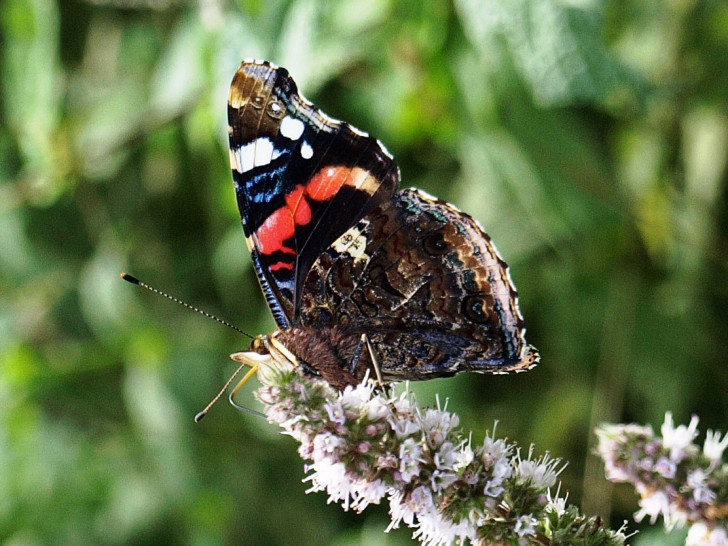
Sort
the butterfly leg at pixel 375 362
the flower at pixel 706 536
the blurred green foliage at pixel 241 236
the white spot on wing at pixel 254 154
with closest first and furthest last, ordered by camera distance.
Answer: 1. the flower at pixel 706 536
2. the butterfly leg at pixel 375 362
3. the white spot on wing at pixel 254 154
4. the blurred green foliage at pixel 241 236

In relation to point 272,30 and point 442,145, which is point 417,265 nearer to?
point 272,30

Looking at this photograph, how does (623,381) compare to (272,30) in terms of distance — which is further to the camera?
(623,381)

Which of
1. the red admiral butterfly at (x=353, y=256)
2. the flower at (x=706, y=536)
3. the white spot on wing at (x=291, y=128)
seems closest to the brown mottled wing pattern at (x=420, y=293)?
the red admiral butterfly at (x=353, y=256)

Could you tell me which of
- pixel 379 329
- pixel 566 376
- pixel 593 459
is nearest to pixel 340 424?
pixel 379 329

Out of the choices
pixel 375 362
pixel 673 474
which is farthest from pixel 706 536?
pixel 375 362

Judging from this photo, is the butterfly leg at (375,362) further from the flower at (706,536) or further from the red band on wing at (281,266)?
the flower at (706,536)

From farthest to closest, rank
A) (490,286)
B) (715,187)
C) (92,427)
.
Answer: (92,427) < (715,187) < (490,286)

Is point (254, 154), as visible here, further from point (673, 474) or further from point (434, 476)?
point (673, 474)
